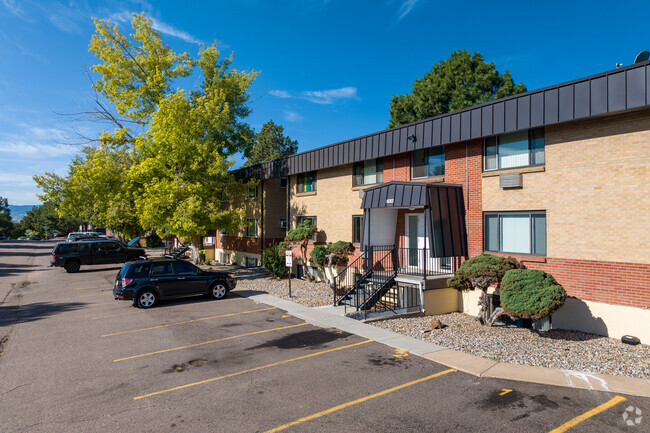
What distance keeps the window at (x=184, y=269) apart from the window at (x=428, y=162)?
9184 mm

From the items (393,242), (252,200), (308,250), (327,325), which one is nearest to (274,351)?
(327,325)

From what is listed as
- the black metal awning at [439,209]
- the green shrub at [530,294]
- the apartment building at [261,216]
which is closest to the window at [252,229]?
the apartment building at [261,216]

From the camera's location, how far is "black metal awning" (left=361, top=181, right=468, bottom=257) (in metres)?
12.6

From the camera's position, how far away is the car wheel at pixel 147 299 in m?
13.9

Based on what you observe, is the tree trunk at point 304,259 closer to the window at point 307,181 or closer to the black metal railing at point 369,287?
the window at point 307,181

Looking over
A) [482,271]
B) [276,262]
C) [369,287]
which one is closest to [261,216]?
[276,262]

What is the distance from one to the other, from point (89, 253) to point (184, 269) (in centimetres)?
1404

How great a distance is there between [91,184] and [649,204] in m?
24.4

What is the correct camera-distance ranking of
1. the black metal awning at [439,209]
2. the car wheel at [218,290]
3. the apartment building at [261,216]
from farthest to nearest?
1. the apartment building at [261,216]
2. the car wheel at [218,290]
3. the black metal awning at [439,209]

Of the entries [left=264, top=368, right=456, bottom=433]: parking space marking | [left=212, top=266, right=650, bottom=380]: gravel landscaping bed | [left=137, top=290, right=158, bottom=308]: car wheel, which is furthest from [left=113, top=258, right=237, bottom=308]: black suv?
[left=264, top=368, right=456, bottom=433]: parking space marking

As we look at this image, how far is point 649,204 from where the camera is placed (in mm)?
9406

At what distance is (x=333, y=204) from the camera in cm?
1928

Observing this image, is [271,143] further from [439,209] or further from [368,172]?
[439,209]

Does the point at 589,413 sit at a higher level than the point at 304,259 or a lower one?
lower
